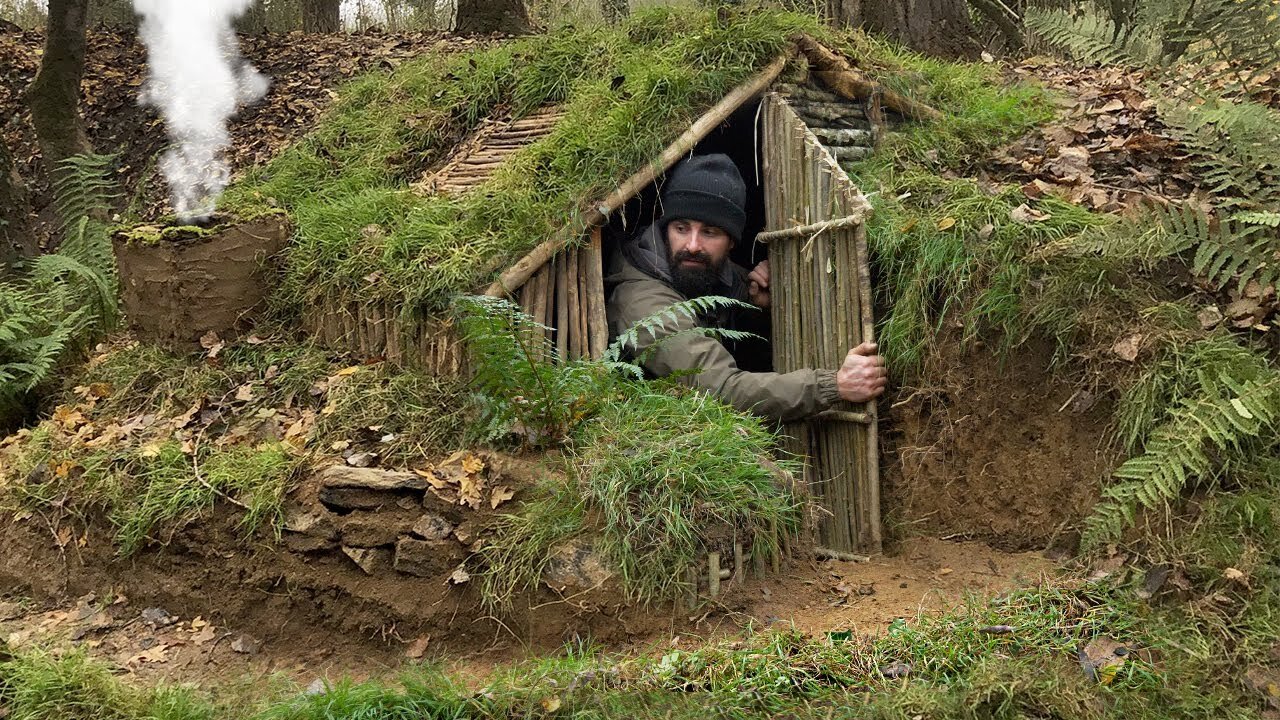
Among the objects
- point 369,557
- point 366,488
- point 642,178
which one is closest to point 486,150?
point 642,178

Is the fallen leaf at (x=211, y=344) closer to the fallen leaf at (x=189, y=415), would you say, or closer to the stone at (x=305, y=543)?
the fallen leaf at (x=189, y=415)

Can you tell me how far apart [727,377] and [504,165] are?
1849mm

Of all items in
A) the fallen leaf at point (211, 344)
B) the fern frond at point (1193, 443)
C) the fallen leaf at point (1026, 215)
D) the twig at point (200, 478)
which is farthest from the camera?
the fallen leaf at point (211, 344)

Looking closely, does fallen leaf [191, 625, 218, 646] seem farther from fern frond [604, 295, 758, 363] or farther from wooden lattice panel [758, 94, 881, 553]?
wooden lattice panel [758, 94, 881, 553]

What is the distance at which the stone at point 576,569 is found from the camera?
3.88 metres

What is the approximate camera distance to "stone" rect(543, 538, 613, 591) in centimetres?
388

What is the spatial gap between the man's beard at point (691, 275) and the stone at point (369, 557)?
7.17ft

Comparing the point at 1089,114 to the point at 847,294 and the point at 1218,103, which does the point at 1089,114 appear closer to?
the point at 1218,103

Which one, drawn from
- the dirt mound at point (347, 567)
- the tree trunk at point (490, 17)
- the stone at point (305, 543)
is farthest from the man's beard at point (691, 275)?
the tree trunk at point (490, 17)

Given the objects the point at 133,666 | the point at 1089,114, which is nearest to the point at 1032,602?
the point at 1089,114

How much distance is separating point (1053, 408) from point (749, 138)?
2.77m

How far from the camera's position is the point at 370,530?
414 centimetres

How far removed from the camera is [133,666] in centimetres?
404

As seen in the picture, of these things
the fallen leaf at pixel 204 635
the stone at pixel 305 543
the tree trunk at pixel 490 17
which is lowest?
the fallen leaf at pixel 204 635
